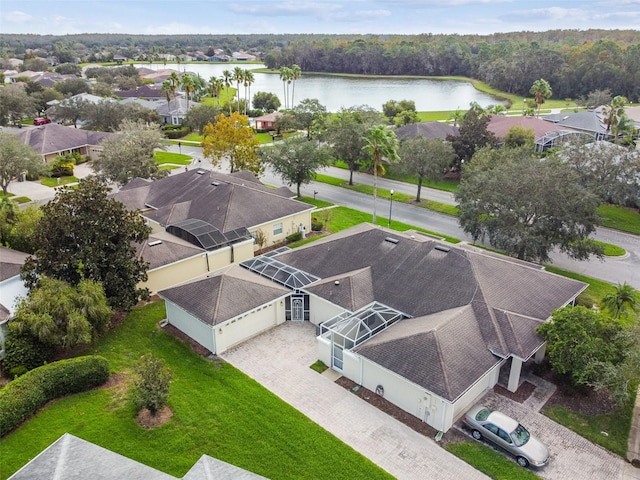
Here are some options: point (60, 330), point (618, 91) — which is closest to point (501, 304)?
point (60, 330)

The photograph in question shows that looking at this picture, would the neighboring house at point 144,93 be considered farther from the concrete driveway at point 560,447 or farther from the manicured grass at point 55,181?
the concrete driveway at point 560,447

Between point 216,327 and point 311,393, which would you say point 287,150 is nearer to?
point 216,327

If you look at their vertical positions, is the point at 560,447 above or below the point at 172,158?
below

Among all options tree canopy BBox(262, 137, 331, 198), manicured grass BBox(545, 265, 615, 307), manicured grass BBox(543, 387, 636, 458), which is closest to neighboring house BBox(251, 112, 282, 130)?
tree canopy BBox(262, 137, 331, 198)

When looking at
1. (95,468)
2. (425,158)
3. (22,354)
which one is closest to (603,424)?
(95,468)

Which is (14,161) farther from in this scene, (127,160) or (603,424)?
(603,424)

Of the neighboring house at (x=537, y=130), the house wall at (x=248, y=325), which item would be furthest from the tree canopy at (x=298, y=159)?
the neighboring house at (x=537, y=130)

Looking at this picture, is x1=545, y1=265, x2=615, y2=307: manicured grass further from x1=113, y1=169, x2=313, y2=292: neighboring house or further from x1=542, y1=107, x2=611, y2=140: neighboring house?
x1=542, y1=107, x2=611, y2=140: neighboring house
